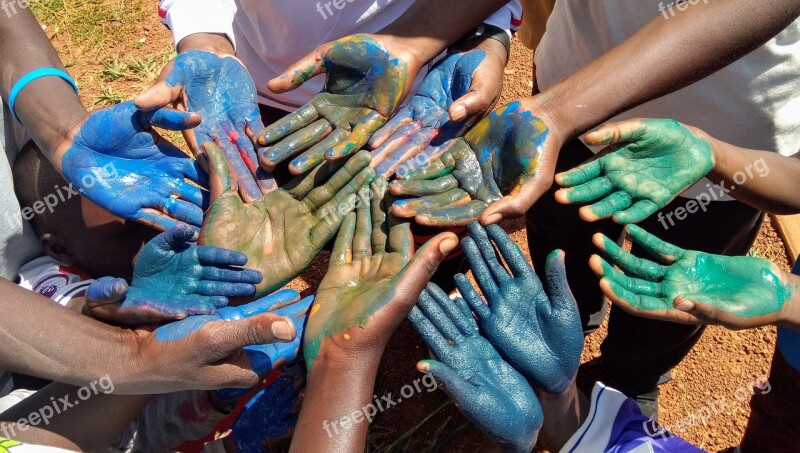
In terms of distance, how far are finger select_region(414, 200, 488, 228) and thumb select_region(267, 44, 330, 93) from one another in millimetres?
643

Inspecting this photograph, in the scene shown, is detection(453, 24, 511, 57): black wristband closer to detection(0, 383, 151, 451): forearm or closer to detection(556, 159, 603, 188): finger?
detection(556, 159, 603, 188): finger

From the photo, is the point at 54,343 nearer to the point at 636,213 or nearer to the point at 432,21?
the point at 432,21

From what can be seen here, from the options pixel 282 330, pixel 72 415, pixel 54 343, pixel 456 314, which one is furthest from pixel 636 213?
pixel 72 415

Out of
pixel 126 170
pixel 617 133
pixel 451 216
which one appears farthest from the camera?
pixel 126 170

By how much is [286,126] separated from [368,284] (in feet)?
2.19

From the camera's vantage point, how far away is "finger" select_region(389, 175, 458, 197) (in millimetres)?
2078

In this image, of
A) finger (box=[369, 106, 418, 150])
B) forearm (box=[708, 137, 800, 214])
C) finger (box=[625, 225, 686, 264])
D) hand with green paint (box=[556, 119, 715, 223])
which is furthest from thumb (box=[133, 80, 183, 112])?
forearm (box=[708, 137, 800, 214])

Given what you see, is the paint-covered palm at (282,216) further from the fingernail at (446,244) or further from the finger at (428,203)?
the fingernail at (446,244)

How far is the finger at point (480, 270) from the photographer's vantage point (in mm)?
1859

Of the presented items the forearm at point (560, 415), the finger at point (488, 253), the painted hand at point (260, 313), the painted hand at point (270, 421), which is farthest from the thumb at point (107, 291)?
the forearm at point (560, 415)

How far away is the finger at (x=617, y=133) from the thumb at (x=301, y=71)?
93cm

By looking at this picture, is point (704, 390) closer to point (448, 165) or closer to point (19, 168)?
point (448, 165)

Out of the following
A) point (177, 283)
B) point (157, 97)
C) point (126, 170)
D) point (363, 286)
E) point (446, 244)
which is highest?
point (157, 97)

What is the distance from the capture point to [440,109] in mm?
2338
